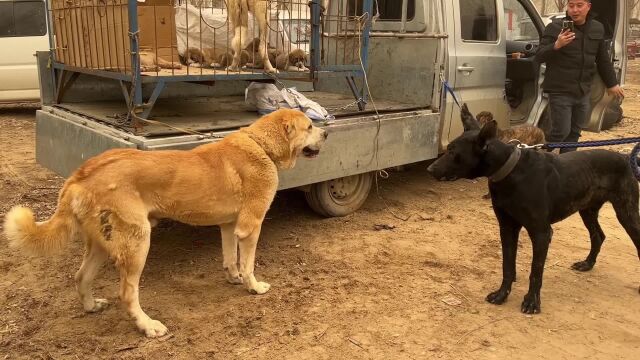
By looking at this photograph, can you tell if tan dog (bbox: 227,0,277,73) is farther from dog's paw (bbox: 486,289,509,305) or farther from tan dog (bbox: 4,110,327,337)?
dog's paw (bbox: 486,289,509,305)

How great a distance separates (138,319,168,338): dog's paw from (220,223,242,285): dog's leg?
71 cm

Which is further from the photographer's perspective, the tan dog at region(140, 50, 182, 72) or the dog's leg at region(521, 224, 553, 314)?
the tan dog at region(140, 50, 182, 72)

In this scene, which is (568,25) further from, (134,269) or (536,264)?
(134,269)

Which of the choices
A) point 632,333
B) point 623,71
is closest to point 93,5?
point 632,333

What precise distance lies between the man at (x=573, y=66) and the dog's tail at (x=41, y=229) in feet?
14.9

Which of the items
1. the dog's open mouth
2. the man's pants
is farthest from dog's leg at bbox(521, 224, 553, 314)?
the man's pants

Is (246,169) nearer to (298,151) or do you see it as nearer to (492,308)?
(298,151)

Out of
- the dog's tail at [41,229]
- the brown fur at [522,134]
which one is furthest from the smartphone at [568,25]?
the dog's tail at [41,229]

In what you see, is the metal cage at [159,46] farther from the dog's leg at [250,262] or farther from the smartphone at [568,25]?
the smartphone at [568,25]

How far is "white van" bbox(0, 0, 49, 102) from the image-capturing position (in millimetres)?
9414

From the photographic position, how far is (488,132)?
3076 mm

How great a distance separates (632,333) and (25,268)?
392 cm

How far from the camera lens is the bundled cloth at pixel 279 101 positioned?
438 centimetres

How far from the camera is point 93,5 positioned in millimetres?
3984
